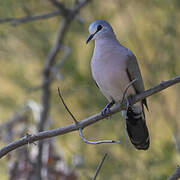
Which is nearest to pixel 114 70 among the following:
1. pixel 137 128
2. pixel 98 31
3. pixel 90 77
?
pixel 98 31

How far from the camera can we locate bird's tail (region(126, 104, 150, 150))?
3.01 m

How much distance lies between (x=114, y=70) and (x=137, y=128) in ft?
2.05

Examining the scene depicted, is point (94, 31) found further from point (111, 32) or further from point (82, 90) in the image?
point (82, 90)

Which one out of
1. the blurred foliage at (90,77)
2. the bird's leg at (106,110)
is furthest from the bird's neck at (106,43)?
the blurred foliage at (90,77)

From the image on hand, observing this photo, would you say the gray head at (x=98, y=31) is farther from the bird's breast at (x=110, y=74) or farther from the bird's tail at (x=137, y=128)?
the bird's tail at (x=137, y=128)

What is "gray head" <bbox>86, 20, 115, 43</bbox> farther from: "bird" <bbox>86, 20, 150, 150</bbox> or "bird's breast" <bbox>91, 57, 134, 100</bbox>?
"bird's breast" <bbox>91, 57, 134, 100</bbox>

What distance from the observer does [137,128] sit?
310 centimetres

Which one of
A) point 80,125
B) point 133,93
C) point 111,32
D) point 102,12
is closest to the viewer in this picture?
point 80,125

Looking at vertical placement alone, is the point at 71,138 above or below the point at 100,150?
above

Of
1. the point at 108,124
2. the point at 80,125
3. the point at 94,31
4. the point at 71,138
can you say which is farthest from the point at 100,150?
the point at 80,125

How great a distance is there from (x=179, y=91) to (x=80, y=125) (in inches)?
115

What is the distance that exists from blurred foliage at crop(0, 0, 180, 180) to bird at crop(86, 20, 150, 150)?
886mm

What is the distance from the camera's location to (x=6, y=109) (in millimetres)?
5051

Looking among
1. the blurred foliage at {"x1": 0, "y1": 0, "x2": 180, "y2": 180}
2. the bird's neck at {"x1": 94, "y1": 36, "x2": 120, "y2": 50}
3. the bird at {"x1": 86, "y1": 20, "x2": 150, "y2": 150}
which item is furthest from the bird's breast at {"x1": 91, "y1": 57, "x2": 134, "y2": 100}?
the blurred foliage at {"x1": 0, "y1": 0, "x2": 180, "y2": 180}
